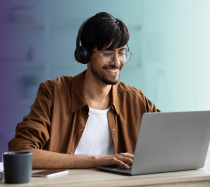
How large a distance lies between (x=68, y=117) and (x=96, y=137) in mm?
182

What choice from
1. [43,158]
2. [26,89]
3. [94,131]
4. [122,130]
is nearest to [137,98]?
[122,130]

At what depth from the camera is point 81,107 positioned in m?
1.53

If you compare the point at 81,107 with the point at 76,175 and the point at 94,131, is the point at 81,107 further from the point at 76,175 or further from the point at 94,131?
the point at 76,175

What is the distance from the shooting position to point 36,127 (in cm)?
133

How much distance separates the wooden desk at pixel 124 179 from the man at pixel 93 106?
429 millimetres

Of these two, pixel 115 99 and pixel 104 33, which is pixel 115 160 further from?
pixel 104 33

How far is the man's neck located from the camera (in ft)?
5.35

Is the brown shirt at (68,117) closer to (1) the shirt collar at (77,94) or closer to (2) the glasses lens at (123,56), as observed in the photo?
(1) the shirt collar at (77,94)

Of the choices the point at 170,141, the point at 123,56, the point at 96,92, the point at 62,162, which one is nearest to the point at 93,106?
the point at 96,92

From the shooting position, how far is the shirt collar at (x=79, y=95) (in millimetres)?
1539

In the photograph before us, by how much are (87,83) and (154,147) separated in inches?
30.6

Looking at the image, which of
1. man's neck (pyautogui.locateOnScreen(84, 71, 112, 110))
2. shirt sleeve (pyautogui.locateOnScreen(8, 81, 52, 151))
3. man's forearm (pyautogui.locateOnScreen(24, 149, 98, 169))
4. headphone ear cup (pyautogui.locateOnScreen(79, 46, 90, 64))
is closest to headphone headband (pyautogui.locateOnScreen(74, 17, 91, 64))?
headphone ear cup (pyautogui.locateOnScreen(79, 46, 90, 64))

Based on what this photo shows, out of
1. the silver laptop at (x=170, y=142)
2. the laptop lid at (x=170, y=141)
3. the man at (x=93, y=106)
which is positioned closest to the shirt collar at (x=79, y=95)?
the man at (x=93, y=106)

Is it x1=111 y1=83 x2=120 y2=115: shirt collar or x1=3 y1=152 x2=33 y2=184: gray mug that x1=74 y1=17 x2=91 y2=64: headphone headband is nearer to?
x1=111 y1=83 x2=120 y2=115: shirt collar
